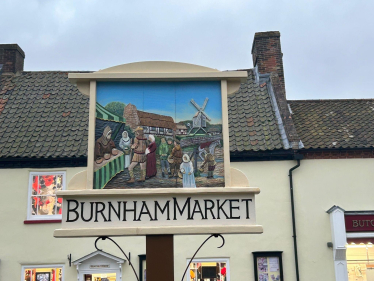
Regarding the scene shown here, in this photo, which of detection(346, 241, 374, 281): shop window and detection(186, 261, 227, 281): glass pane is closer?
detection(186, 261, 227, 281): glass pane

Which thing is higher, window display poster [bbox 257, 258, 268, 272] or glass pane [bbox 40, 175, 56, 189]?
glass pane [bbox 40, 175, 56, 189]

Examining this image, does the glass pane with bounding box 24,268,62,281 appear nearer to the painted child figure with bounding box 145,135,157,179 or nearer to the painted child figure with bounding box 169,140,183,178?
the painted child figure with bounding box 145,135,157,179

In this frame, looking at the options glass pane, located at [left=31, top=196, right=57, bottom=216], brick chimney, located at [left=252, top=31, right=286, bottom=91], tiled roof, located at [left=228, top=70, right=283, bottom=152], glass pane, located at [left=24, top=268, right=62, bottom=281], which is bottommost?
glass pane, located at [left=24, top=268, right=62, bottom=281]

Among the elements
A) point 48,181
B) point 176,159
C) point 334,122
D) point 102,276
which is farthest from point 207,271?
point 176,159

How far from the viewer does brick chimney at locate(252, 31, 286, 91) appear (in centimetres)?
1529

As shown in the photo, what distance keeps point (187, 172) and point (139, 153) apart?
A: 0.75m

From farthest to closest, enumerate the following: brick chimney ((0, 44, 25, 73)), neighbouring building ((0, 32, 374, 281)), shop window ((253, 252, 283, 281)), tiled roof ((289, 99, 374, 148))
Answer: brick chimney ((0, 44, 25, 73)), tiled roof ((289, 99, 374, 148)), neighbouring building ((0, 32, 374, 281)), shop window ((253, 252, 283, 281))

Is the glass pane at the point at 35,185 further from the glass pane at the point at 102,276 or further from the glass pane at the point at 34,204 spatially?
the glass pane at the point at 102,276

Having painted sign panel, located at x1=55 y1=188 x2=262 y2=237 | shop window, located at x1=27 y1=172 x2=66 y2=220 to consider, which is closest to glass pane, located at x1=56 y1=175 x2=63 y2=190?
shop window, located at x1=27 y1=172 x2=66 y2=220

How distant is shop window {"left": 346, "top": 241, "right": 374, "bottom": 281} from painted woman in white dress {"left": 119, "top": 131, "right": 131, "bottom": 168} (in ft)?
28.2

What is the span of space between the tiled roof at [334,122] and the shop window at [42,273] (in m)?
7.98

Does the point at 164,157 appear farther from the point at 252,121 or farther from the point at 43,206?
the point at 252,121

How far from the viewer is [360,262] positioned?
40.1ft

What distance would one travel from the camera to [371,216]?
12.0 meters
